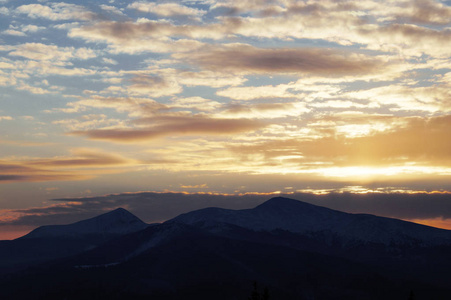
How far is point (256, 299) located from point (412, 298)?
50.3 meters

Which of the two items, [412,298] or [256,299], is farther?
[412,298]

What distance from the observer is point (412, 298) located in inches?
6412

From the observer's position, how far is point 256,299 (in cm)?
14238
